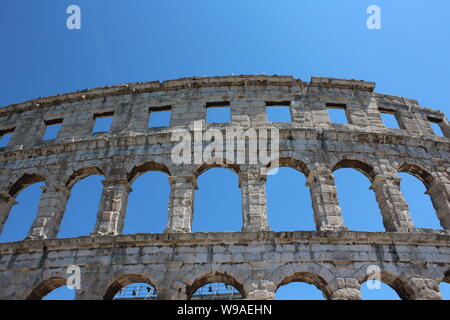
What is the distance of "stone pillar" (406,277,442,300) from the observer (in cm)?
796

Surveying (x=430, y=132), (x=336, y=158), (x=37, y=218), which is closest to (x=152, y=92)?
(x=37, y=218)

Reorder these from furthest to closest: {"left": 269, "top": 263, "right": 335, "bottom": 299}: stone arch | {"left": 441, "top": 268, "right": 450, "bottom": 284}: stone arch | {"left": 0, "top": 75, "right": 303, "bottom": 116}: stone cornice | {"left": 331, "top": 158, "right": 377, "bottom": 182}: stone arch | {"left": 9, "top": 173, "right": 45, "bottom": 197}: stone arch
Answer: {"left": 0, "top": 75, "right": 303, "bottom": 116}: stone cornice, {"left": 9, "top": 173, "right": 45, "bottom": 197}: stone arch, {"left": 331, "top": 158, "right": 377, "bottom": 182}: stone arch, {"left": 441, "top": 268, "right": 450, "bottom": 284}: stone arch, {"left": 269, "top": 263, "right": 335, "bottom": 299}: stone arch

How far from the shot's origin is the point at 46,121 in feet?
44.3

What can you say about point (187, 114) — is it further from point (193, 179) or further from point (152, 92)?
point (193, 179)

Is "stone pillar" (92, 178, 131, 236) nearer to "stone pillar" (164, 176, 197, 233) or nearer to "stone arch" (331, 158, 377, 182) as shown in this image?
"stone pillar" (164, 176, 197, 233)

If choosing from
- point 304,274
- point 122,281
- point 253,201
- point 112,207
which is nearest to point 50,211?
point 112,207

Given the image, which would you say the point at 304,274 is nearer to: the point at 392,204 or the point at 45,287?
the point at 392,204

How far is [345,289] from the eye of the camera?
26.2 feet

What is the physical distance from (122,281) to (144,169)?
12.1 feet

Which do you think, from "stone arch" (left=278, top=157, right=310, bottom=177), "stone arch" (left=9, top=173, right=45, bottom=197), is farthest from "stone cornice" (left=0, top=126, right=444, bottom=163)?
"stone arch" (left=9, top=173, right=45, bottom=197)

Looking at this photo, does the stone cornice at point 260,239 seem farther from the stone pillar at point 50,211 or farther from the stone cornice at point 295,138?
the stone cornice at point 295,138

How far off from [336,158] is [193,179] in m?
4.28

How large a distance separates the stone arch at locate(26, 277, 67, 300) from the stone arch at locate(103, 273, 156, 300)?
1175 millimetres

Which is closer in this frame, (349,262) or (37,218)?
(349,262)
